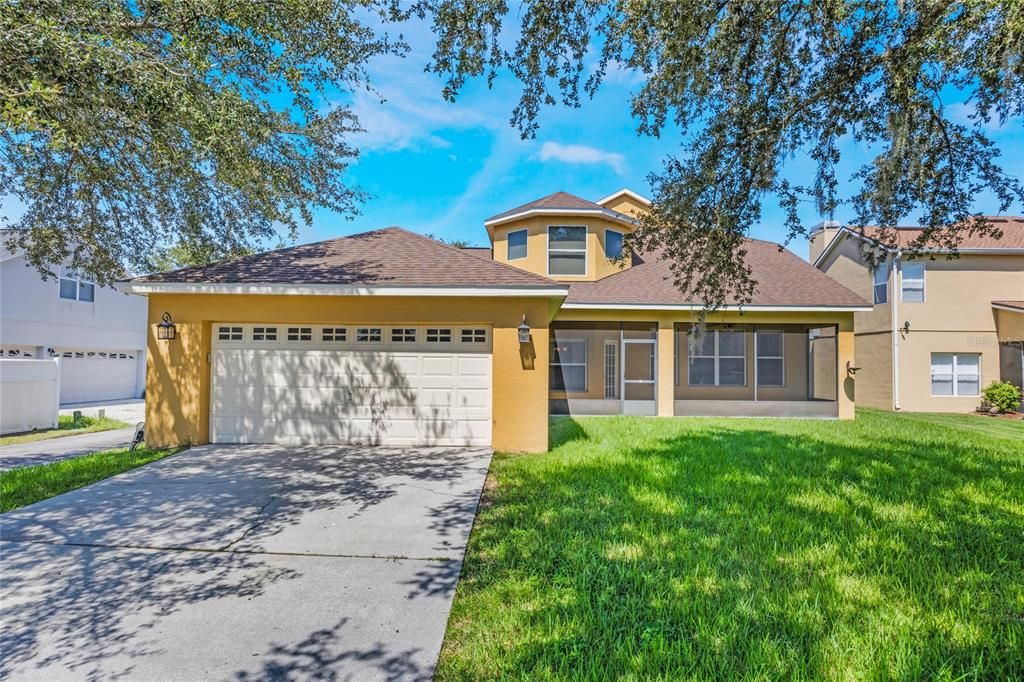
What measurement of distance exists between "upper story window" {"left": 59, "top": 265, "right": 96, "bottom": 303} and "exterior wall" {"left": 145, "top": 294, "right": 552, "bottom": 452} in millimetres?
11449

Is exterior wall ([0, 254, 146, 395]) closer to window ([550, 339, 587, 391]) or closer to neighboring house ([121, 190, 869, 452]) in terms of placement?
neighboring house ([121, 190, 869, 452])

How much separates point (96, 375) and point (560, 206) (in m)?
17.9

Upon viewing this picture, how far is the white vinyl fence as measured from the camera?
10250 millimetres

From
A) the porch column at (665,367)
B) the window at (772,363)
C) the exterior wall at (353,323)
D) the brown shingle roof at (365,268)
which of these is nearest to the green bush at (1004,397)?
the window at (772,363)

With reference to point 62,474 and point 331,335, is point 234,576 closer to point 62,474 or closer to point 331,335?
point 62,474

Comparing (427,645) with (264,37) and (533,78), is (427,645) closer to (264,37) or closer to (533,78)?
(533,78)

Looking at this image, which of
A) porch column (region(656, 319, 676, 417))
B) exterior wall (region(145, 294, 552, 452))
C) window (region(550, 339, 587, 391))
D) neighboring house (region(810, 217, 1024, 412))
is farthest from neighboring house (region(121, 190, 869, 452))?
neighboring house (region(810, 217, 1024, 412))

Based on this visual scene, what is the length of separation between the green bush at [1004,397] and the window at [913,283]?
321 centimetres

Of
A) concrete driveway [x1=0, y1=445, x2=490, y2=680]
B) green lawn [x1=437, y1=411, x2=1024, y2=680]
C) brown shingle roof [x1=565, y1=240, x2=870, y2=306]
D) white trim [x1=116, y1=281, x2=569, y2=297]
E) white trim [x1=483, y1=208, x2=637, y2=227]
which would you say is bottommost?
concrete driveway [x1=0, y1=445, x2=490, y2=680]

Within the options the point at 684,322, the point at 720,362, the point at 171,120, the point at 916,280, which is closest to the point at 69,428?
the point at 171,120

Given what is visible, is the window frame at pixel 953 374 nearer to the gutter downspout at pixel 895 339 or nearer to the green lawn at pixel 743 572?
the gutter downspout at pixel 895 339

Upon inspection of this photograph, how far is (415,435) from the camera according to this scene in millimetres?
8352

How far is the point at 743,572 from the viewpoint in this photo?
3730 millimetres

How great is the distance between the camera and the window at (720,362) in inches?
654
